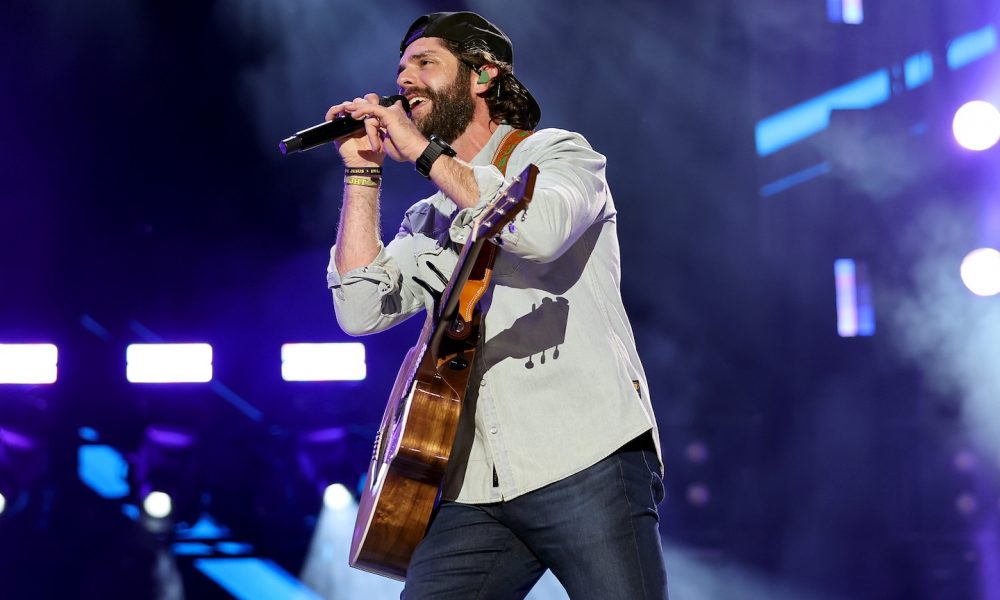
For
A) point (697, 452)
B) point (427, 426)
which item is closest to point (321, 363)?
point (697, 452)

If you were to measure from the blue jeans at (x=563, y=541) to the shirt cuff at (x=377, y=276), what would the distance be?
506 mm

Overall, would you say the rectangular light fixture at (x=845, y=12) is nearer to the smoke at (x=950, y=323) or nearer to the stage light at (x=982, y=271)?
the smoke at (x=950, y=323)

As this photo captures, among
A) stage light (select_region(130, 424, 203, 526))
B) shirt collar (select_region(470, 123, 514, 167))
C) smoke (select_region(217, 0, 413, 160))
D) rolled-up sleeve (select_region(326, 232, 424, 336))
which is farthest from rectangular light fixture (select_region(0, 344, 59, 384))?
shirt collar (select_region(470, 123, 514, 167))

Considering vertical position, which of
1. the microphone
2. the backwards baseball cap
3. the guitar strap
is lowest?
the guitar strap

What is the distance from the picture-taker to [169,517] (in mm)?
6137

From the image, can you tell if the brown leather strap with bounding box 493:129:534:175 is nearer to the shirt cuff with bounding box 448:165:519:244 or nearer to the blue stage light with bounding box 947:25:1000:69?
the shirt cuff with bounding box 448:165:519:244

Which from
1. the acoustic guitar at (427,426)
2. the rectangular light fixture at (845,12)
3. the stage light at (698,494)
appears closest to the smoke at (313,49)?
the rectangular light fixture at (845,12)

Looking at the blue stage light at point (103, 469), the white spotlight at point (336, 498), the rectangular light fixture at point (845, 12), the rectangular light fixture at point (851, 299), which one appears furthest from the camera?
the rectangular light fixture at point (851, 299)

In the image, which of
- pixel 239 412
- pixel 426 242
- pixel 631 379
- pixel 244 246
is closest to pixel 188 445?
pixel 239 412

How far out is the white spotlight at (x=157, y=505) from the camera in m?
6.10

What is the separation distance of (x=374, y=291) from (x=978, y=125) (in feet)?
17.4

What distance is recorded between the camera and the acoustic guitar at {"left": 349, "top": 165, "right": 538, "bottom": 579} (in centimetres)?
168

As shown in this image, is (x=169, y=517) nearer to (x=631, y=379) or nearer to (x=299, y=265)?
(x=299, y=265)

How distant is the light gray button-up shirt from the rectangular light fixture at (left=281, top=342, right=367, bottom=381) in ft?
15.3
